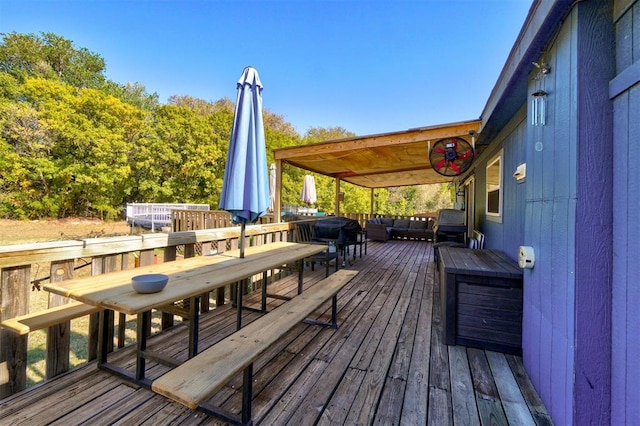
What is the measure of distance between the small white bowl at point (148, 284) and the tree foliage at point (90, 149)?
1438cm

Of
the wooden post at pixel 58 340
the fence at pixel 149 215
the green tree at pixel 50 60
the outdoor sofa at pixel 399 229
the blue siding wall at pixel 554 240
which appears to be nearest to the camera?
the blue siding wall at pixel 554 240

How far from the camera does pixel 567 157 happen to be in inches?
56.7

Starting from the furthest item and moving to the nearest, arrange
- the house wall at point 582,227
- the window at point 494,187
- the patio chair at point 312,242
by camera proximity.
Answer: the patio chair at point 312,242 → the window at point 494,187 → the house wall at point 582,227

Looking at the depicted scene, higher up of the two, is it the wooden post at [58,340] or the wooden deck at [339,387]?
the wooden post at [58,340]

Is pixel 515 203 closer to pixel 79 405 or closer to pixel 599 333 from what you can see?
pixel 599 333

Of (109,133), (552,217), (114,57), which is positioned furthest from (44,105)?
(552,217)

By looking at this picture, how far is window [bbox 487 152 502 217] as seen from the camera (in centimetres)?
375

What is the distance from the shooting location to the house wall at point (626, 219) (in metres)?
1.09

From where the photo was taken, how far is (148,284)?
58.0 inches

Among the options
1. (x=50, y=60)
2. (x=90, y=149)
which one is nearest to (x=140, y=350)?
(x=90, y=149)

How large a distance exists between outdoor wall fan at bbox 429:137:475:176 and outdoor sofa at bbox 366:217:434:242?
5.00 m

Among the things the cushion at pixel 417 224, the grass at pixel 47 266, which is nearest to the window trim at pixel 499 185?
the grass at pixel 47 266

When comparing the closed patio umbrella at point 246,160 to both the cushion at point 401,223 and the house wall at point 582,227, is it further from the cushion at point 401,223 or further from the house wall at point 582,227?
the cushion at point 401,223

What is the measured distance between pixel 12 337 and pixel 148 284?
2.89 feet
